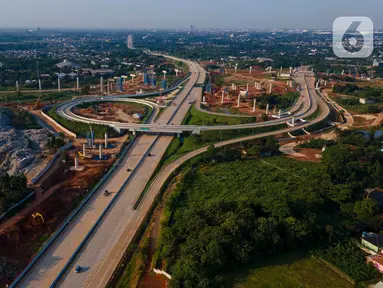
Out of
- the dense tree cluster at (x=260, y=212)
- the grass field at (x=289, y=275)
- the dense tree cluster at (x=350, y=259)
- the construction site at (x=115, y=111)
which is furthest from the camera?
the construction site at (x=115, y=111)

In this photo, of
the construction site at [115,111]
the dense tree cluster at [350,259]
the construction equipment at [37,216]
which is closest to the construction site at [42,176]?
the construction equipment at [37,216]

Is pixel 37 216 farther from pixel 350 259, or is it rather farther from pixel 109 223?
pixel 350 259

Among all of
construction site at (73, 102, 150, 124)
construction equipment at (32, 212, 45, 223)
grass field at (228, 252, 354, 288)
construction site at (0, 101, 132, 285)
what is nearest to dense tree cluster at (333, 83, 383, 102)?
construction site at (73, 102, 150, 124)

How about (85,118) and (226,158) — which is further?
(85,118)

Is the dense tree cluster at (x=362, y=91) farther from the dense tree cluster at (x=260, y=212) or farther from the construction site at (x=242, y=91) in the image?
the dense tree cluster at (x=260, y=212)

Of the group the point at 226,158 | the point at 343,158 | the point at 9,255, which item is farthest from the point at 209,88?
the point at 9,255

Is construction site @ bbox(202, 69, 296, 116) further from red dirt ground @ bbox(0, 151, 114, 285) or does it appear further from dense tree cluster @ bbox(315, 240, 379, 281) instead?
dense tree cluster @ bbox(315, 240, 379, 281)

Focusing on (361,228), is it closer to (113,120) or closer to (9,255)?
(9,255)

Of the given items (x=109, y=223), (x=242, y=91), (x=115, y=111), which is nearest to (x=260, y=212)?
(x=109, y=223)
